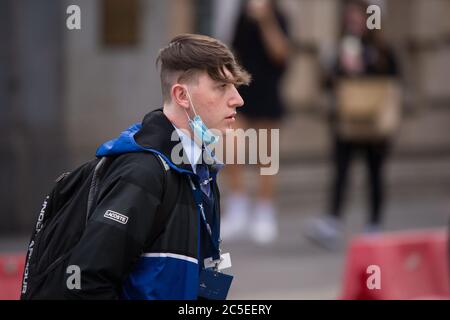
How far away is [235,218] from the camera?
8.91m

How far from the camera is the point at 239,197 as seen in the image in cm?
880

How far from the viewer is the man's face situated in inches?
122

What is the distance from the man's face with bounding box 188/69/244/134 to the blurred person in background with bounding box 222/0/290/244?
549cm

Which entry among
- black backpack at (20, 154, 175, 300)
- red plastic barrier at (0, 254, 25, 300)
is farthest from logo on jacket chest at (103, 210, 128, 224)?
red plastic barrier at (0, 254, 25, 300)

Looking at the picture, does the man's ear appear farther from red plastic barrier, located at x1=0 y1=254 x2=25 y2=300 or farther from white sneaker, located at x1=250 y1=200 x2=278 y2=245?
white sneaker, located at x1=250 y1=200 x2=278 y2=245

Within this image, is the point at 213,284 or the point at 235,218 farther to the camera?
the point at 235,218

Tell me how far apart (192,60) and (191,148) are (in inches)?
10.8

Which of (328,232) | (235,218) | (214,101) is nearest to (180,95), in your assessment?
(214,101)

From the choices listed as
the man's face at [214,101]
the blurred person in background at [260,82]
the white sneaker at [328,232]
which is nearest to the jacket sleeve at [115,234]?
the man's face at [214,101]

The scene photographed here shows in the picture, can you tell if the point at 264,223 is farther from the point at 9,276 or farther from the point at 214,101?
the point at 214,101

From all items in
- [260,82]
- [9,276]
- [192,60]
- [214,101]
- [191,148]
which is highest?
[192,60]

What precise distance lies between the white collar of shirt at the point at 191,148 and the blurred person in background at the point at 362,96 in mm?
5652
